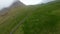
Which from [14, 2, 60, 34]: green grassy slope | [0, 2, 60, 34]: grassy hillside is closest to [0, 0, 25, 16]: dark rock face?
[0, 2, 60, 34]: grassy hillside

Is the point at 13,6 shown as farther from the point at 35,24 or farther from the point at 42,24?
the point at 42,24

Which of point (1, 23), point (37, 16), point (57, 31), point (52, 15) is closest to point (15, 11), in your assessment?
point (1, 23)

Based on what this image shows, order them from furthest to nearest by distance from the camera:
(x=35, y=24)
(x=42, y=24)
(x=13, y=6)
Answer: (x=13, y=6) → (x=35, y=24) → (x=42, y=24)

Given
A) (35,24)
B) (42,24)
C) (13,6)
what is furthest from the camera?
(13,6)

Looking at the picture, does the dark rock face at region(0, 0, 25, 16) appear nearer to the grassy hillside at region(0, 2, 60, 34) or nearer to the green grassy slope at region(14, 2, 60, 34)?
the grassy hillside at region(0, 2, 60, 34)

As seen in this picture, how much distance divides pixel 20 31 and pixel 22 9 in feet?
6.03

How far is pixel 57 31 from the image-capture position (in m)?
4.08

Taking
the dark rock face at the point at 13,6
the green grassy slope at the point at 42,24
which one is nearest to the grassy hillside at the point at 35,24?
the green grassy slope at the point at 42,24

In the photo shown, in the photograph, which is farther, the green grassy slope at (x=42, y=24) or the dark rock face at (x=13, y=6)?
the dark rock face at (x=13, y=6)

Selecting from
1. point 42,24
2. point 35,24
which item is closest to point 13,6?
point 35,24

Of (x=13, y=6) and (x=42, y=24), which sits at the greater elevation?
(x=13, y=6)

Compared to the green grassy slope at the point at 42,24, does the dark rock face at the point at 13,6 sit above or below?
above

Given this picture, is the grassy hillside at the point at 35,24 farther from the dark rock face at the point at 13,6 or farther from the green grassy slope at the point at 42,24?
the dark rock face at the point at 13,6

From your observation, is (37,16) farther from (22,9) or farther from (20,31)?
(22,9)
